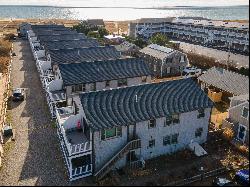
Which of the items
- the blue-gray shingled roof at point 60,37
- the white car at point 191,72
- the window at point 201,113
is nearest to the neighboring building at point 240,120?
the window at point 201,113

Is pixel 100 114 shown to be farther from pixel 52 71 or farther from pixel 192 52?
pixel 192 52

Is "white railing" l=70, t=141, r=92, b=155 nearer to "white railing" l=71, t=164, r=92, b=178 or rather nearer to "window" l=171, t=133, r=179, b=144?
"white railing" l=71, t=164, r=92, b=178

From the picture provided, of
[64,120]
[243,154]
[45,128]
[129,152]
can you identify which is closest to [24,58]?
[45,128]

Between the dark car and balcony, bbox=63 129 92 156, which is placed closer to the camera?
the dark car

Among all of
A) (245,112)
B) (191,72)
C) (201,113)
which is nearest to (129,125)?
(201,113)

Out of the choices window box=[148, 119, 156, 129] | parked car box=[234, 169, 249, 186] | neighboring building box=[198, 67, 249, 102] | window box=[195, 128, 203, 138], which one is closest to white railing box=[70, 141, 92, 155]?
window box=[148, 119, 156, 129]

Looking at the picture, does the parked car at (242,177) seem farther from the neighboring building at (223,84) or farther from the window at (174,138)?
the neighboring building at (223,84)
